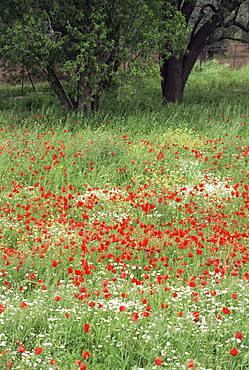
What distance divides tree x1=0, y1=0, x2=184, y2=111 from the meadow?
1164mm

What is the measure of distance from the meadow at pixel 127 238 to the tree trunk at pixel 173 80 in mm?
554

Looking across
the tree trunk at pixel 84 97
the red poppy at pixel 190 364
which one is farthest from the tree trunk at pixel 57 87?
the red poppy at pixel 190 364

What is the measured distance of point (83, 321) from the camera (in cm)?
392

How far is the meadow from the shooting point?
3646mm

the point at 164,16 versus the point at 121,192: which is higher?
the point at 164,16

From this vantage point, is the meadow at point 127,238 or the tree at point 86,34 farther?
the tree at point 86,34

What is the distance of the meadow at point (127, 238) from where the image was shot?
12.0ft

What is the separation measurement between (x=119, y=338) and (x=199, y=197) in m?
4.19

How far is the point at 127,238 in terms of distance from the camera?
17.1ft

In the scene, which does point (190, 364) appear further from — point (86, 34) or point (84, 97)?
point (84, 97)

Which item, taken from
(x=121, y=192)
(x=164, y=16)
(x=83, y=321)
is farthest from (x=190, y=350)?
(x=164, y=16)

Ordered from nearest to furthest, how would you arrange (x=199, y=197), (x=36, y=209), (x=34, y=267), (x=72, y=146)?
Answer: 1. (x=34, y=267)
2. (x=36, y=209)
3. (x=199, y=197)
4. (x=72, y=146)

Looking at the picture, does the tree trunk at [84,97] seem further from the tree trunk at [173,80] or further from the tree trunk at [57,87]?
the tree trunk at [173,80]

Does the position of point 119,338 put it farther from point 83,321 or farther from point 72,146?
point 72,146
